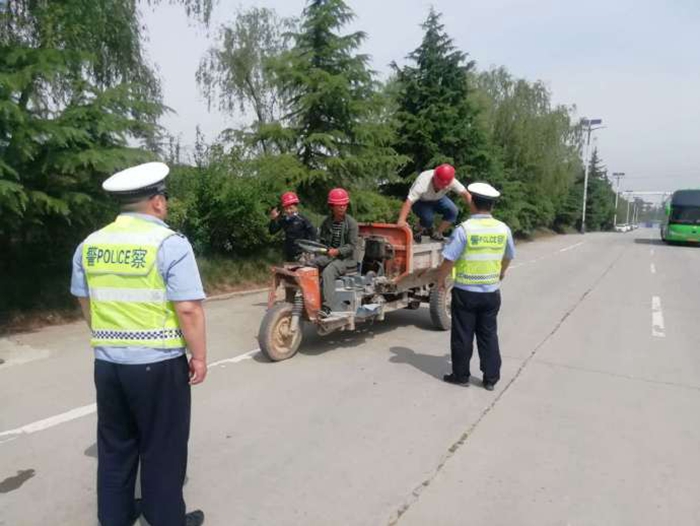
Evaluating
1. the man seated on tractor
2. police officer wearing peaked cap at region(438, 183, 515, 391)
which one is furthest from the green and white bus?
police officer wearing peaked cap at region(438, 183, 515, 391)

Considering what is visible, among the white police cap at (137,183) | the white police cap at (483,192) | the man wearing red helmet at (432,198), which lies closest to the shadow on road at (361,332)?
the man wearing red helmet at (432,198)

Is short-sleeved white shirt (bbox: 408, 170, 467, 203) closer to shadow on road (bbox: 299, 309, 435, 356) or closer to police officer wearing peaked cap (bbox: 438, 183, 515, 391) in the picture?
shadow on road (bbox: 299, 309, 435, 356)

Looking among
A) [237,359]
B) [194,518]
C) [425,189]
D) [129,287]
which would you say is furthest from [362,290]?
[129,287]

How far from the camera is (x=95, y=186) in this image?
731 centimetres

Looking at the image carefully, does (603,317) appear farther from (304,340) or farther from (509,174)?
(509,174)

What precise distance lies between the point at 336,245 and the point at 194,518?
13.8ft

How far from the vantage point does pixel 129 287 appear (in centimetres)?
254

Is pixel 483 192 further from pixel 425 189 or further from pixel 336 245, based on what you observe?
pixel 425 189

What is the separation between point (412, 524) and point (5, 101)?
5.98 m

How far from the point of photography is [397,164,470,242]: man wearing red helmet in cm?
734

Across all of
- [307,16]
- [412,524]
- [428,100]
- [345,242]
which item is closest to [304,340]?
[345,242]

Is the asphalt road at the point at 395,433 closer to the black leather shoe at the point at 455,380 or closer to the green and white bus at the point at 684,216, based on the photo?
the black leather shoe at the point at 455,380

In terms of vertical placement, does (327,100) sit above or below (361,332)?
above

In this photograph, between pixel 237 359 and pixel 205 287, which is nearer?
pixel 237 359
